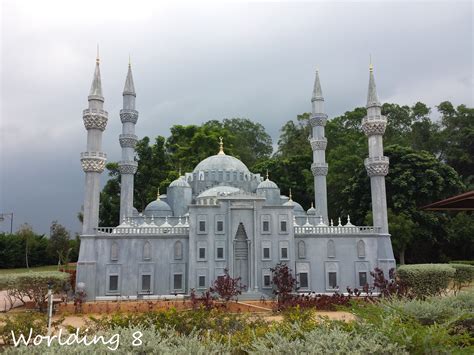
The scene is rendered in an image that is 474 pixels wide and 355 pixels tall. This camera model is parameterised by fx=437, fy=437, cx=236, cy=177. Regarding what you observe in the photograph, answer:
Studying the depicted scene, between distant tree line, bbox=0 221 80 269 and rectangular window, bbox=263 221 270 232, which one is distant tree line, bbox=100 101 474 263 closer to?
distant tree line, bbox=0 221 80 269

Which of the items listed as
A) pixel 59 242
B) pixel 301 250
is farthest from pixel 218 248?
pixel 59 242

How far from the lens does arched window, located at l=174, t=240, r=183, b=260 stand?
951 inches

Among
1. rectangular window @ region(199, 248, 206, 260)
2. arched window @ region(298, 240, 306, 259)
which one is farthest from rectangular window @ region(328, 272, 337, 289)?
rectangular window @ region(199, 248, 206, 260)

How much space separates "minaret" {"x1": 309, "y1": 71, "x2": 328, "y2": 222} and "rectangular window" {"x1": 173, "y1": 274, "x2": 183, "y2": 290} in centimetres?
1160

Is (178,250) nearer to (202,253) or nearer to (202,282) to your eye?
(202,253)

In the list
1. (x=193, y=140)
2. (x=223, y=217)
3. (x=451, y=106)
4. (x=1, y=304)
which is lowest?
(x=1, y=304)

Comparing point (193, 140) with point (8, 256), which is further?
point (193, 140)

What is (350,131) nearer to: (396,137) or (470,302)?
(396,137)

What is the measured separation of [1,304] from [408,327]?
22250mm

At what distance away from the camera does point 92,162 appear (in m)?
24.8

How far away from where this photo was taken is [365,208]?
37.5 m

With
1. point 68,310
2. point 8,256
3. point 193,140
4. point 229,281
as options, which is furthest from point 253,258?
point 8,256

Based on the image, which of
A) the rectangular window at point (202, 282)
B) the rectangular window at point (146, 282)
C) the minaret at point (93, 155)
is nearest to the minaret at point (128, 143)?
the minaret at point (93, 155)

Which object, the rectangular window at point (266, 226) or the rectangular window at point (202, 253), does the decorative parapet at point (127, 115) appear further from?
the rectangular window at point (266, 226)
